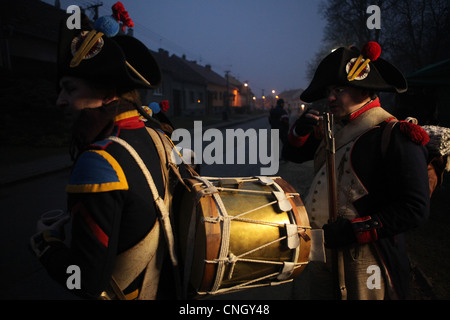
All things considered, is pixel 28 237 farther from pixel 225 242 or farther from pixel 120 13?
pixel 225 242

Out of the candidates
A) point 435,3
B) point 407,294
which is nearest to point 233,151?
point 407,294

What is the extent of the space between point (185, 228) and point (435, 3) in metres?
19.8

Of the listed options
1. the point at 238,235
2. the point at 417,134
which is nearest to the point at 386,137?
the point at 417,134

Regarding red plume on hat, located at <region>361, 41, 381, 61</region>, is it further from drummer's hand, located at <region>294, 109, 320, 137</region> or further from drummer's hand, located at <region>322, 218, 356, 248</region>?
drummer's hand, located at <region>322, 218, 356, 248</region>

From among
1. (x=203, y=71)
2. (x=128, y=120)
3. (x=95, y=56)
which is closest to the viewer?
(x=95, y=56)

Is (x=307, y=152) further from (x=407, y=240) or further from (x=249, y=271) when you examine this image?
(x=407, y=240)

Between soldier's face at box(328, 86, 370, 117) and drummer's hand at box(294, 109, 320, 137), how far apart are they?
0.20m

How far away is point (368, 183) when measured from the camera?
1.65 metres

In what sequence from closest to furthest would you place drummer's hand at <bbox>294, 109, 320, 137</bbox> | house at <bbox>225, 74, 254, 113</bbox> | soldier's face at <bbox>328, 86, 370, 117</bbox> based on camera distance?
soldier's face at <bbox>328, 86, 370, 117</bbox> < drummer's hand at <bbox>294, 109, 320, 137</bbox> < house at <bbox>225, 74, 254, 113</bbox>

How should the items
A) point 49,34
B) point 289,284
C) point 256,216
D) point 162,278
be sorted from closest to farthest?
point 256,216 < point 162,278 < point 289,284 < point 49,34

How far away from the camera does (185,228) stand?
147 cm

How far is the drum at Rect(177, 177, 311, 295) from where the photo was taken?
1290mm

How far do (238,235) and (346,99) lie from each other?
1218mm

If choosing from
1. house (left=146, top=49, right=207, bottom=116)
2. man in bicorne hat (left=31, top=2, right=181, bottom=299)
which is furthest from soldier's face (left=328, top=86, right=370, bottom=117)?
house (left=146, top=49, right=207, bottom=116)
